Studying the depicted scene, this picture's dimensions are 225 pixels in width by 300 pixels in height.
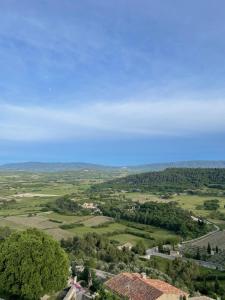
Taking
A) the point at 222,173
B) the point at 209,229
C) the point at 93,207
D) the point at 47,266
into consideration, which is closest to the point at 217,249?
the point at 209,229

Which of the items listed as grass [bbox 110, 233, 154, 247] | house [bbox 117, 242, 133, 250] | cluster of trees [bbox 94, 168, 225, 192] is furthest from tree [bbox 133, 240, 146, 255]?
cluster of trees [bbox 94, 168, 225, 192]

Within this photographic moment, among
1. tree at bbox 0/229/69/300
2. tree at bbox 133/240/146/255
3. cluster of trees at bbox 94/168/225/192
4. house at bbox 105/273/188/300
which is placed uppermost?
cluster of trees at bbox 94/168/225/192

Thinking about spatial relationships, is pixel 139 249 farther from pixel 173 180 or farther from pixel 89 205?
pixel 173 180

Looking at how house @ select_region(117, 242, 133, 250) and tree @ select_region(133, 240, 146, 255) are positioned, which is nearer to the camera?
house @ select_region(117, 242, 133, 250)

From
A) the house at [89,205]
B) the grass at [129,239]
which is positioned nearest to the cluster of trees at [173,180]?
the house at [89,205]

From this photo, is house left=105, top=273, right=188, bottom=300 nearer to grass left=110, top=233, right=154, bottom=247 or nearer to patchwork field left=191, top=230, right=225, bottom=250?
grass left=110, top=233, right=154, bottom=247

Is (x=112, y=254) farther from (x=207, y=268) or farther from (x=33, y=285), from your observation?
(x=33, y=285)

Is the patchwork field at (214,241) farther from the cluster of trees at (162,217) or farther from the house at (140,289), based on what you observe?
the house at (140,289)
